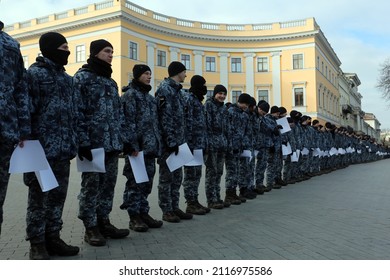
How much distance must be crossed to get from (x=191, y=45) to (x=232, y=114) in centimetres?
3436

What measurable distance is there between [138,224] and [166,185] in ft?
2.58

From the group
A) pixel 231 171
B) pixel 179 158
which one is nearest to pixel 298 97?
pixel 231 171

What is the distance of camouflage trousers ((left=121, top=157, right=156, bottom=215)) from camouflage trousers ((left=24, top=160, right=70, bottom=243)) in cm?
124

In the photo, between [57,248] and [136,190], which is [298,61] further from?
[57,248]

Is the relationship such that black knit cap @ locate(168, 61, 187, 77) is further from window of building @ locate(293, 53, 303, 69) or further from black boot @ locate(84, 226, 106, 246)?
window of building @ locate(293, 53, 303, 69)

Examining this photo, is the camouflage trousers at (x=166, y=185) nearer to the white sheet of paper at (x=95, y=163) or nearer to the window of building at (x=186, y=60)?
the white sheet of paper at (x=95, y=163)

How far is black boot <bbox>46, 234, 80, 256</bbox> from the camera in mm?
3973

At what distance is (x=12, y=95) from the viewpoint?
10.4ft

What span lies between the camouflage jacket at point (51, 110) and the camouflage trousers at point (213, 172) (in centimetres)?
331

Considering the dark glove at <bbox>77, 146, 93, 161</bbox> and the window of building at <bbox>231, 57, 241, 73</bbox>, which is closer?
the dark glove at <bbox>77, 146, 93, 161</bbox>

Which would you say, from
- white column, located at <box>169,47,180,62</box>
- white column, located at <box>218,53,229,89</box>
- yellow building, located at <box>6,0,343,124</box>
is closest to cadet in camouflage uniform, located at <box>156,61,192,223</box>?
yellow building, located at <box>6,0,343,124</box>

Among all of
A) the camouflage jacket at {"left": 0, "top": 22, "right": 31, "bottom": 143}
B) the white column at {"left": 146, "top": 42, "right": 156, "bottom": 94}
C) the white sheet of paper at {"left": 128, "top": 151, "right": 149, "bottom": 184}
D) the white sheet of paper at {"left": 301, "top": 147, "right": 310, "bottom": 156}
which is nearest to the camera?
the camouflage jacket at {"left": 0, "top": 22, "right": 31, "bottom": 143}

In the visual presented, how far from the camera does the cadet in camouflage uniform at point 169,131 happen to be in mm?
5648

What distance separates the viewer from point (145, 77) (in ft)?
17.5
